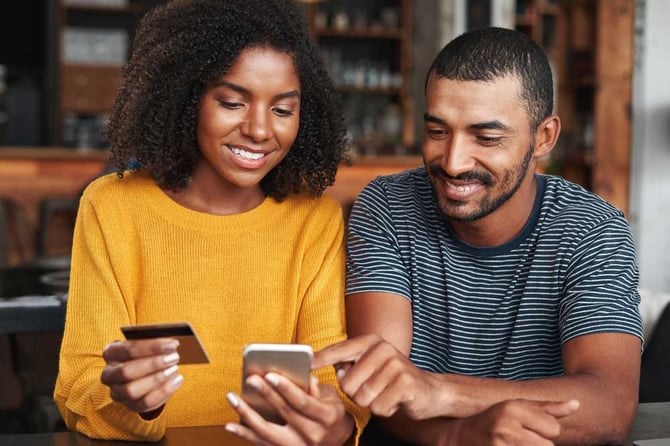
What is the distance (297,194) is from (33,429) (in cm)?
141

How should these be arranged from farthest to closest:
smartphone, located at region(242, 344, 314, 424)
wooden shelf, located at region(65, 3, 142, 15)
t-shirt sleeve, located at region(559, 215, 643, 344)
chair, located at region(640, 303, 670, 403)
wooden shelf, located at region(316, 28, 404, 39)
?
wooden shelf, located at region(316, 28, 404, 39) → wooden shelf, located at region(65, 3, 142, 15) → chair, located at region(640, 303, 670, 403) → t-shirt sleeve, located at region(559, 215, 643, 344) → smartphone, located at region(242, 344, 314, 424)

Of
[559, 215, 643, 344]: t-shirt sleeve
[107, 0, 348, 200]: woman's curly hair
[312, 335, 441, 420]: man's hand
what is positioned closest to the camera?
[312, 335, 441, 420]: man's hand

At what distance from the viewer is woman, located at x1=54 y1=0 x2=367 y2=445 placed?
158 centimetres

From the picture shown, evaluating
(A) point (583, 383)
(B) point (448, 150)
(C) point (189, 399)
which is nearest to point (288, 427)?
(C) point (189, 399)

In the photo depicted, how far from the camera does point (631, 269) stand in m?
1.61

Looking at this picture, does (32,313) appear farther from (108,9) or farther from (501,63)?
(108,9)

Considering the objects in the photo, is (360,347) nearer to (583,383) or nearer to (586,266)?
(583,383)

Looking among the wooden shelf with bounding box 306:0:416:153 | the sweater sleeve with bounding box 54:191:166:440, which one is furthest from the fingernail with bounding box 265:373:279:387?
the wooden shelf with bounding box 306:0:416:153

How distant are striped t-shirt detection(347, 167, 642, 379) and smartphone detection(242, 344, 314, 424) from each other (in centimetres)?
45

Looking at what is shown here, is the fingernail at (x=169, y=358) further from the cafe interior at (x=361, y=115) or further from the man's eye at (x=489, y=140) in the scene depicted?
the cafe interior at (x=361, y=115)

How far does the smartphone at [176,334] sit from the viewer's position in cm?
119

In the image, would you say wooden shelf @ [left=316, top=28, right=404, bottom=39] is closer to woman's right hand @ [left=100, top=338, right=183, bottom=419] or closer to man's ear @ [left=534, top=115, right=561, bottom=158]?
man's ear @ [left=534, top=115, right=561, bottom=158]


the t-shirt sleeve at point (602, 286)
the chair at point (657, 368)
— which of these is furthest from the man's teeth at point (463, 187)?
the chair at point (657, 368)

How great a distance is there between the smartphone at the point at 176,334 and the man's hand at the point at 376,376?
0.17m
